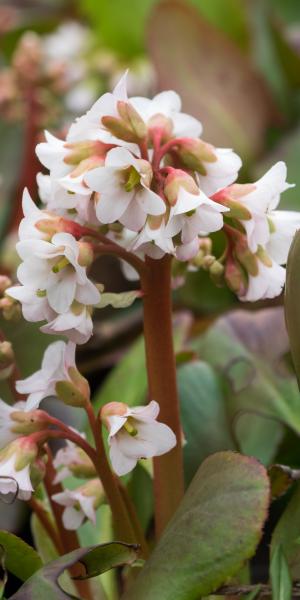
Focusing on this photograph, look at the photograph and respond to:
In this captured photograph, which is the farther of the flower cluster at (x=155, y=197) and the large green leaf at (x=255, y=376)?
the large green leaf at (x=255, y=376)

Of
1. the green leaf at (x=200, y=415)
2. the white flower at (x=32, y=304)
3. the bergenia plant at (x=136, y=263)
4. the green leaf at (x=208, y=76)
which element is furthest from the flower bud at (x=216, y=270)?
A: the green leaf at (x=208, y=76)

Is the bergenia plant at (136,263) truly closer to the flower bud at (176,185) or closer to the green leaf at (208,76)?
the flower bud at (176,185)

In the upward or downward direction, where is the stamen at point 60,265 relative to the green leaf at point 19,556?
upward

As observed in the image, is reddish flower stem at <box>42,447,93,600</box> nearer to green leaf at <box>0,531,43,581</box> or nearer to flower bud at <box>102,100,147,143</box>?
green leaf at <box>0,531,43,581</box>

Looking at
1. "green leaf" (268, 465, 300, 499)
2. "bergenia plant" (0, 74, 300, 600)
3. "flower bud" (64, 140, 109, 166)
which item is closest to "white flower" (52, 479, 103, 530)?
"bergenia plant" (0, 74, 300, 600)

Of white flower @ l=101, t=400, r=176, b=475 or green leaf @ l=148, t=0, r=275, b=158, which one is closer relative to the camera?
white flower @ l=101, t=400, r=176, b=475

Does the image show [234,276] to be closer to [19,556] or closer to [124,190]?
[124,190]

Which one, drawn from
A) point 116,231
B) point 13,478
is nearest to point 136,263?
point 116,231
